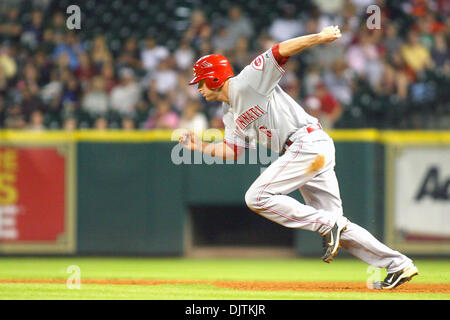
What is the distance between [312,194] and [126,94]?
235 inches

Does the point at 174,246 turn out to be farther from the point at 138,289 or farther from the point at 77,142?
the point at 138,289

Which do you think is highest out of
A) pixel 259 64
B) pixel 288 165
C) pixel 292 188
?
pixel 259 64

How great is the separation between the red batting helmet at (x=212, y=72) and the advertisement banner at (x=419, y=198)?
4299 mm

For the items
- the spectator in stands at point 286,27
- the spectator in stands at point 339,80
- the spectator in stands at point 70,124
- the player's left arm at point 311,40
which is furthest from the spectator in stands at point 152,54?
the player's left arm at point 311,40

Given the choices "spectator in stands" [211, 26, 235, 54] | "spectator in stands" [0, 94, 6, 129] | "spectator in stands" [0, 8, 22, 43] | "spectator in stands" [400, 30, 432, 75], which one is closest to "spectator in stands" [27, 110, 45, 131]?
"spectator in stands" [0, 94, 6, 129]

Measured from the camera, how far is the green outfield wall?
1020cm

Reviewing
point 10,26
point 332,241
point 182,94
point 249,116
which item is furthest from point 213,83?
point 10,26

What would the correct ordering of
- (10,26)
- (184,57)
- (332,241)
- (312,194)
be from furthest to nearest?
1. (10,26)
2. (184,57)
3. (312,194)
4. (332,241)

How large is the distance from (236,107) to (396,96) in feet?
16.9

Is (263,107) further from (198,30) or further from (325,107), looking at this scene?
(198,30)

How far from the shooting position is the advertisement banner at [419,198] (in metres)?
9.97

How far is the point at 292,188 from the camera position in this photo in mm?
6344

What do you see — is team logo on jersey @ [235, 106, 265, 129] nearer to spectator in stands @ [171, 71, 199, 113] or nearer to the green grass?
the green grass

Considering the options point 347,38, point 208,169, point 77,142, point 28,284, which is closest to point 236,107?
point 28,284
